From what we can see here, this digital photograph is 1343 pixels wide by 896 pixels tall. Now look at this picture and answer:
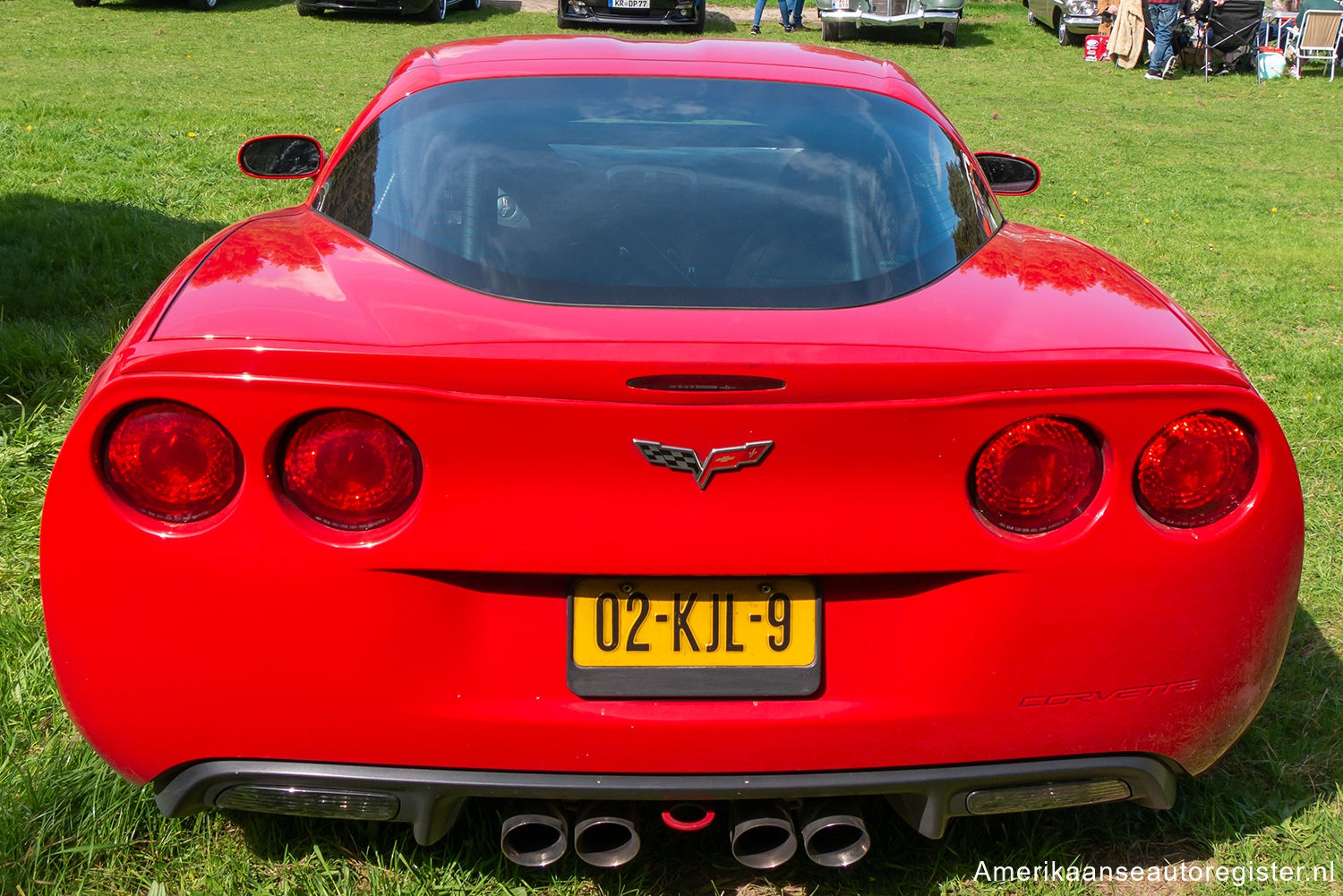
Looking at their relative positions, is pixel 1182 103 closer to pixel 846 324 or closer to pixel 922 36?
pixel 922 36

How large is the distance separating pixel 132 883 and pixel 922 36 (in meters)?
22.1

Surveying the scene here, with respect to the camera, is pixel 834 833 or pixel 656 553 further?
pixel 834 833

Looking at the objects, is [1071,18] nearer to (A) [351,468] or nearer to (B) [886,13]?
(B) [886,13]

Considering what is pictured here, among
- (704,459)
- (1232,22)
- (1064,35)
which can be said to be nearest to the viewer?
(704,459)

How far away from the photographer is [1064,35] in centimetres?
2161

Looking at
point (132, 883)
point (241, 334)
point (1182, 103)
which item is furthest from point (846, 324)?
point (1182, 103)

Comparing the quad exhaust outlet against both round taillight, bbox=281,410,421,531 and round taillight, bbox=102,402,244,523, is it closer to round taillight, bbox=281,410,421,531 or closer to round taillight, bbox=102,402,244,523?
round taillight, bbox=281,410,421,531

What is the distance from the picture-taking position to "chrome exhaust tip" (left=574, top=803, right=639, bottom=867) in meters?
1.98

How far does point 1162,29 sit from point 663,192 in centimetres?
1925

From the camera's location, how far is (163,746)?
188 cm

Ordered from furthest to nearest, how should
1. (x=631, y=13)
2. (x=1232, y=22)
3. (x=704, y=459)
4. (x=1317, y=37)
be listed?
(x=1317, y=37) → (x=1232, y=22) → (x=631, y=13) → (x=704, y=459)

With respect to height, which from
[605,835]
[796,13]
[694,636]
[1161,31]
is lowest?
[796,13]

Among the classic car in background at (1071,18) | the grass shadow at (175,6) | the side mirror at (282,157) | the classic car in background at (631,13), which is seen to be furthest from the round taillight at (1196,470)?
the classic car in background at (1071,18)

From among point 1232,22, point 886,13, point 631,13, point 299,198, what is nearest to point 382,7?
point 631,13
